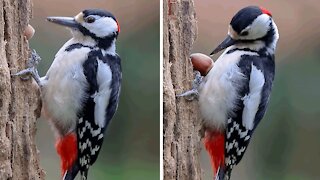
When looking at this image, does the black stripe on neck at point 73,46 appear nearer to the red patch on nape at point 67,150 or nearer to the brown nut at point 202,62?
the red patch on nape at point 67,150

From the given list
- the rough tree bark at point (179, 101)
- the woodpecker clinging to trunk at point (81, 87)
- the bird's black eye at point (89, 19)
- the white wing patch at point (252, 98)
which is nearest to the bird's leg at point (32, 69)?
the woodpecker clinging to trunk at point (81, 87)

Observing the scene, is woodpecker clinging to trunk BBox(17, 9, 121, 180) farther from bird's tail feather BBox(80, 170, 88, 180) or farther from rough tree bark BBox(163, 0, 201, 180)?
rough tree bark BBox(163, 0, 201, 180)

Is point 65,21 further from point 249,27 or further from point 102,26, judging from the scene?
point 249,27

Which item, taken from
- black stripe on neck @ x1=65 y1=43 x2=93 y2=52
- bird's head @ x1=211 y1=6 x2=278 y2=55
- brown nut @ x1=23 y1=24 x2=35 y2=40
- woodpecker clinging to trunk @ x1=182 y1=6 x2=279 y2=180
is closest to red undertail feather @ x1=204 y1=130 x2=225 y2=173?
woodpecker clinging to trunk @ x1=182 y1=6 x2=279 y2=180

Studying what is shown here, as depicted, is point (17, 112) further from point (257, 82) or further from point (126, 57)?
point (257, 82)

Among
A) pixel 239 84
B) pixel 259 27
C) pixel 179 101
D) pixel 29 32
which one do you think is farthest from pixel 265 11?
pixel 29 32
